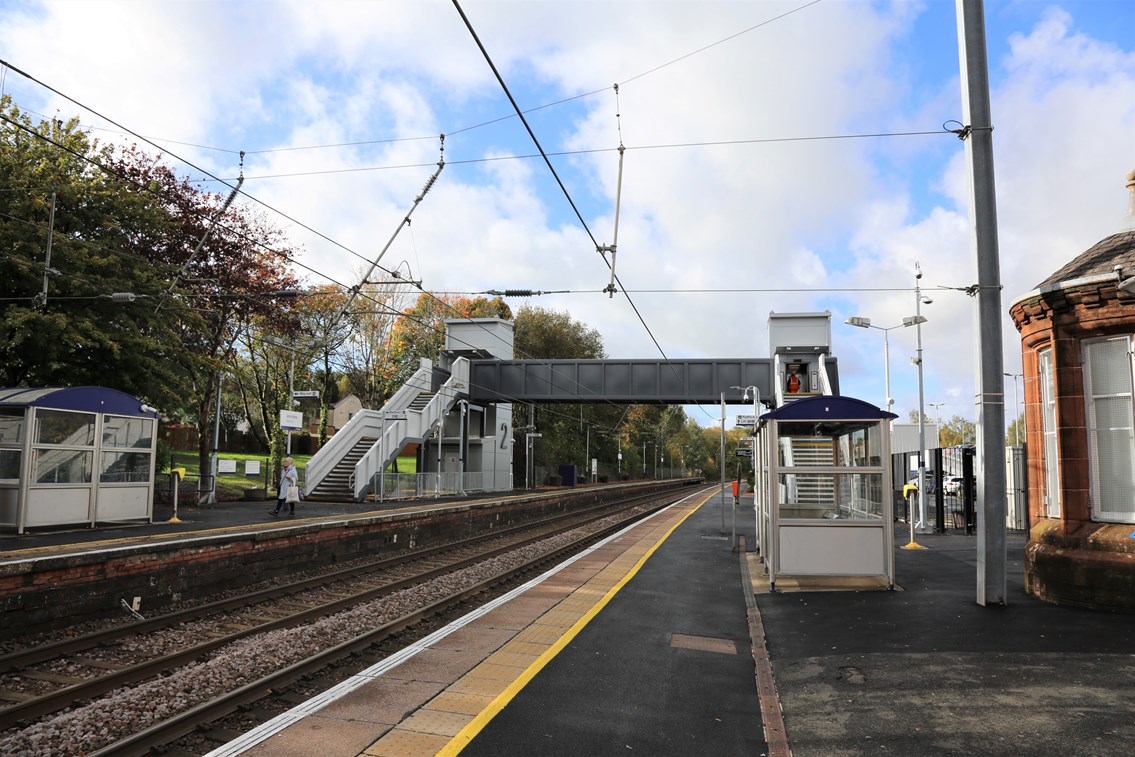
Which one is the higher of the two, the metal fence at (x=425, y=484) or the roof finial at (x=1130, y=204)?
the roof finial at (x=1130, y=204)

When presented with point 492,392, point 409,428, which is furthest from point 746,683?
point 492,392

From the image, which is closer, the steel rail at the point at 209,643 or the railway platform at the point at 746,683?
the railway platform at the point at 746,683

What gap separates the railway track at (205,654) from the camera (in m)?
6.07

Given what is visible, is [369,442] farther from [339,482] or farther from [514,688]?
[514,688]

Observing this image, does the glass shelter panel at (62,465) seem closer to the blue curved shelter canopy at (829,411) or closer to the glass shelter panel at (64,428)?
the glass shelter panel at (64,428)

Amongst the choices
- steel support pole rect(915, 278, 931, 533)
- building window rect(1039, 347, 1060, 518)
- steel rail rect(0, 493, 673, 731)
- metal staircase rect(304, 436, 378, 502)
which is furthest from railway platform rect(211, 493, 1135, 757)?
metal staircase rect(304, 436, 378, 502)

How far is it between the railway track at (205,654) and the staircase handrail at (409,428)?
47.1 feet

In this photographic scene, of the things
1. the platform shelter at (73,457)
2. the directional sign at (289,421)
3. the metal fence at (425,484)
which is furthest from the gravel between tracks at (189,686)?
the metal fence at (425,484)

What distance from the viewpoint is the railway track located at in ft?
19.9

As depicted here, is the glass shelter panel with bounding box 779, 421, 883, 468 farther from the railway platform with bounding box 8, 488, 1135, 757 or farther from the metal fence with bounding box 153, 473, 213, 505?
the metal fence with bounding box 153, 473, 213, 505

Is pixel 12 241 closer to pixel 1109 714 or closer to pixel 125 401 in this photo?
pixel 125 401

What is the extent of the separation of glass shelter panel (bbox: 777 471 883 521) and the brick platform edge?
2169 millimetres

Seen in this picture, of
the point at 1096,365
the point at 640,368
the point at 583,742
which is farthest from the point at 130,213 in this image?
the point at 640,368

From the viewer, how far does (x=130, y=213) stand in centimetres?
2022
